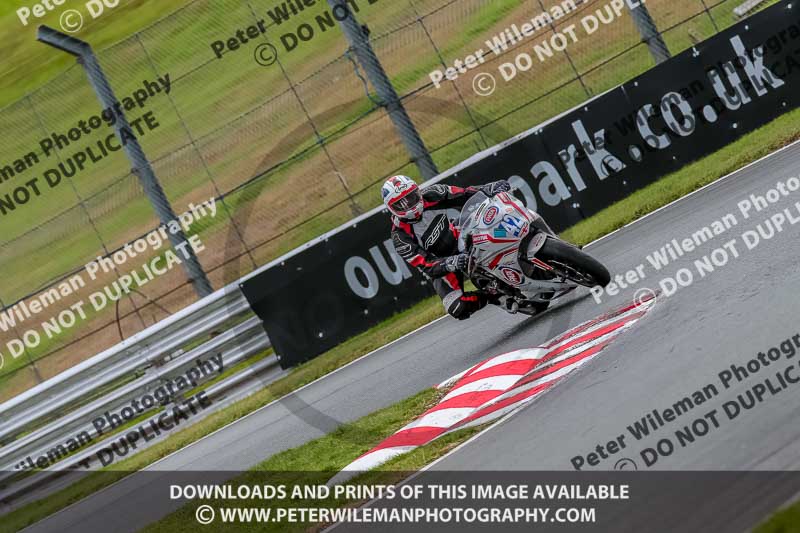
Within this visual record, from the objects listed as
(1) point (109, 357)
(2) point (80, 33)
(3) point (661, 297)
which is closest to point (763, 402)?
(3) point (661, 297)

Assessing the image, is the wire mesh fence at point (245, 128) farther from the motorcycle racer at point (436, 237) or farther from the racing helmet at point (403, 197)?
the racing helmet at point (403, 197)

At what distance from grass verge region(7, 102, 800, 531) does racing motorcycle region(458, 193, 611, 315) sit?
3219mm

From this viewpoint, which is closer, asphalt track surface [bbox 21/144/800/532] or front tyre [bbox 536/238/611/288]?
asphalt track surface [bbox 21/144/800/532]

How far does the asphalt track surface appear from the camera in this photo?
578 centimetres

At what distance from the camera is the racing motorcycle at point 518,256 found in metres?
8.99

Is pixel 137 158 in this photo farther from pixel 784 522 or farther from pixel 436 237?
pixel 784 522

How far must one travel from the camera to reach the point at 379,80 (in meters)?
13.7

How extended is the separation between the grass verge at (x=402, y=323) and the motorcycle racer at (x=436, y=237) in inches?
109

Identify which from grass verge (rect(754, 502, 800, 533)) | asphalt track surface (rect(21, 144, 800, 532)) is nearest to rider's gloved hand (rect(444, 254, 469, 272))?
asphalt track surface (rect(21, 144, 800, 532))

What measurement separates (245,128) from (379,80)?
280 cm

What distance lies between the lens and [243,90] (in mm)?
17656

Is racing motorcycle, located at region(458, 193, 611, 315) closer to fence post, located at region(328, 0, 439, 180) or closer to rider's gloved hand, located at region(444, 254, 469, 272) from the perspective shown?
rider's gloved hand, located at region(444, 254, 469, 272)

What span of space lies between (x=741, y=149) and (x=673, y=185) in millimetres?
1089

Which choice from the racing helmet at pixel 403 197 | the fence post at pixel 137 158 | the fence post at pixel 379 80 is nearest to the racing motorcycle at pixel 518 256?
the racing helmet at pixel 403 197
